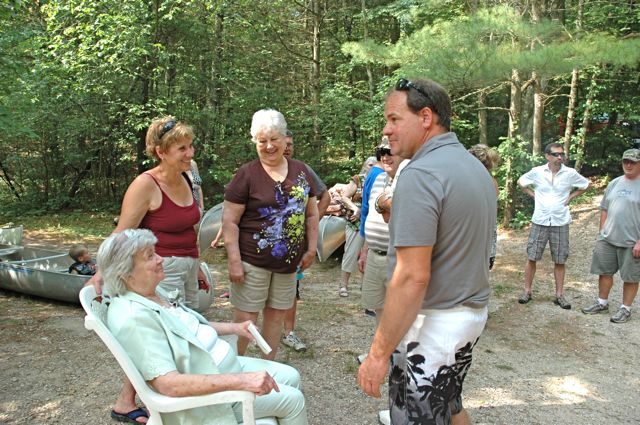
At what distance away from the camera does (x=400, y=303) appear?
1593mm

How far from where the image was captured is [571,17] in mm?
11711

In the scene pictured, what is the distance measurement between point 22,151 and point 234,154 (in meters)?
5.30

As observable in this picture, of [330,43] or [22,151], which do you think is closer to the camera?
[22,151]

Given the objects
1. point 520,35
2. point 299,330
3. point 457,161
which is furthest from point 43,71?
point 457,161

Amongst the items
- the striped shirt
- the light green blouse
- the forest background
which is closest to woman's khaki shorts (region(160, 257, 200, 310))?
the light green blouse

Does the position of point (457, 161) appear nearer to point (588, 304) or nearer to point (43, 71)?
point (588, 304)

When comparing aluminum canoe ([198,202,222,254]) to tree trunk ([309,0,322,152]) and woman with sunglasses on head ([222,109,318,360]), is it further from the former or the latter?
tree trunk ([309,0,322,152])

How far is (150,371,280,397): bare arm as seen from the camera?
1.75m

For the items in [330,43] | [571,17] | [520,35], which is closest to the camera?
[520,35]

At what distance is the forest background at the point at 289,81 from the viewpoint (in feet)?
23.7

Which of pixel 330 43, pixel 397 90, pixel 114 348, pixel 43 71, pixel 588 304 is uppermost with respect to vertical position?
pixel 330 43

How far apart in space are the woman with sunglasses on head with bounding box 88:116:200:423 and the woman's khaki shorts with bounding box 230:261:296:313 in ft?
1.01

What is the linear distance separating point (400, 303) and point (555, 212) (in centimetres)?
412

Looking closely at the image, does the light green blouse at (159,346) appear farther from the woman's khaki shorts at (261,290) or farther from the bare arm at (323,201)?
the bare arm at (323,201)
